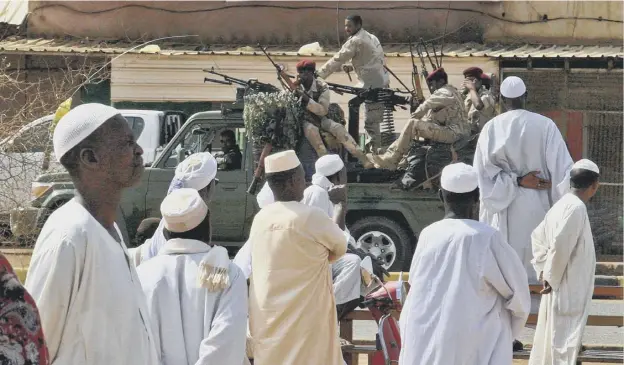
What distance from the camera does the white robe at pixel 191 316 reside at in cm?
471

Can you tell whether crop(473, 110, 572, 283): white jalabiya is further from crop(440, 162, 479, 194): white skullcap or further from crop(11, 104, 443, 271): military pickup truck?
crop(11, 104, 443, 271): military pickup truck

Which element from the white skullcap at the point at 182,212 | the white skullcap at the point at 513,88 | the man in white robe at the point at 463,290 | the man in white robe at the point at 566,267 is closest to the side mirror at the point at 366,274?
the man in white robe at the point at 566,267

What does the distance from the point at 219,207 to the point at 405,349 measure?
795 centimetres

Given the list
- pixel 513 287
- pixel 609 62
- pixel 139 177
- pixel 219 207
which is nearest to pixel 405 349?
pixel 513 287

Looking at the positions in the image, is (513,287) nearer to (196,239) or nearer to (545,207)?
(196,239)

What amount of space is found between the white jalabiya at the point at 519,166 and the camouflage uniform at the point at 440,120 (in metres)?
4.47

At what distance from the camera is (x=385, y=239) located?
13.6 metres

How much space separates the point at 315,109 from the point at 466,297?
7.50 m

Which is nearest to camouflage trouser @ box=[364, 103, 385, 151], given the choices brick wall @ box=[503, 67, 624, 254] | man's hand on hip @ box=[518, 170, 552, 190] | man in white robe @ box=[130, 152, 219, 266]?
brick wall @ box=[503, 67, 624, 254]

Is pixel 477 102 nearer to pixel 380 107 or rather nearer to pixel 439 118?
pixel 439 118

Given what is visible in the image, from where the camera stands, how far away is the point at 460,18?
20.6m

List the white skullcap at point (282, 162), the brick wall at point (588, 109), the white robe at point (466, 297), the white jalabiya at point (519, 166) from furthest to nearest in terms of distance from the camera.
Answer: the brick wall at point (588, 109), the white jalabiya at point (519, 166), the white skullcap at point (282, 162), the white robe at point (466, 297)

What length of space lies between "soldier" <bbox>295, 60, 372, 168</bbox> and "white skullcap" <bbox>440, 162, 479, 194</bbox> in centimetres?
726

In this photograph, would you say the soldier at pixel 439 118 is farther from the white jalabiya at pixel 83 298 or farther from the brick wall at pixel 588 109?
the white jalabiya at pixel 83 298
